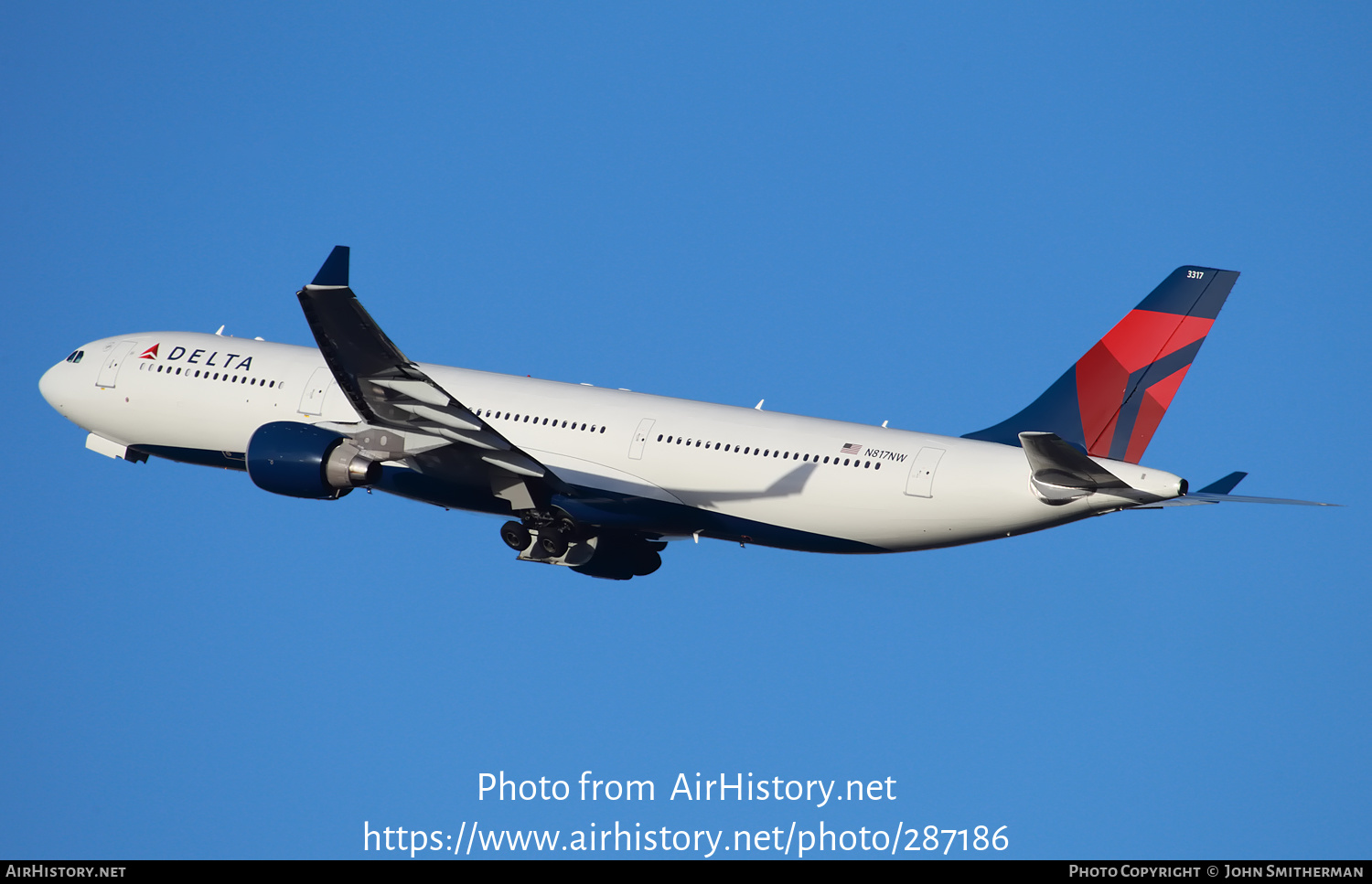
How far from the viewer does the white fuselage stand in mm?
31859

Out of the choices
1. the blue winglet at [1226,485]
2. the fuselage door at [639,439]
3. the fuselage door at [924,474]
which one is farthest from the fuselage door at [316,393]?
the blue winglet at [1226,485]

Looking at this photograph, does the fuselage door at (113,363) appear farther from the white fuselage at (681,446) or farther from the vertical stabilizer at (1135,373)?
the vertical stabilizer at (1135,373)

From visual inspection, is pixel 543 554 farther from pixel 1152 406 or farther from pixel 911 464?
pixel 1152 406

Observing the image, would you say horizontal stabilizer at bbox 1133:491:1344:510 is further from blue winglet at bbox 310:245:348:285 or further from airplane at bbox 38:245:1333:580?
blue winglet at bbox 310:245:348:285

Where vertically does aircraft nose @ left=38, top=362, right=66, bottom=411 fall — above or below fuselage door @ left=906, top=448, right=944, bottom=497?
above

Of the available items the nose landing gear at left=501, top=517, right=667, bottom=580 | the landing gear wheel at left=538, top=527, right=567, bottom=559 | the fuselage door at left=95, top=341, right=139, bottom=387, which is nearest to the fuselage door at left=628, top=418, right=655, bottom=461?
the nose landing gear at left=501, top=517, right=667, bottom=580

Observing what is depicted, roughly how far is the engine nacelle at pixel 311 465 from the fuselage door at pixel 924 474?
36.3 feet

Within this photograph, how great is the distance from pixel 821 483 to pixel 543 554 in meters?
6.65

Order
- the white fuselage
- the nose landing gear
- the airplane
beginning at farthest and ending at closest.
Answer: the nose landing gear → the white fuselage → the airplane

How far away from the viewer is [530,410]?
118ft

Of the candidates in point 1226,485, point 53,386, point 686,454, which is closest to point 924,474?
point 686,454

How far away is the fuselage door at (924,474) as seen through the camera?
105 ft

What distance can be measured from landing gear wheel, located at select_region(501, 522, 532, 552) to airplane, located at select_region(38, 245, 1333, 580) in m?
0.04

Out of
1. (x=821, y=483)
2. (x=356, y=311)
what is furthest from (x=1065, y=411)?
(x=356, y=311)
